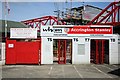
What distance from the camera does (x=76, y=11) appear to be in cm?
4456

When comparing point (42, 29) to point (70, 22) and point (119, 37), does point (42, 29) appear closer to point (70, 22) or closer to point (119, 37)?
point (119, 37)

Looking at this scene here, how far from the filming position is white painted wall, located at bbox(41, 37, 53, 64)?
73.5 ft

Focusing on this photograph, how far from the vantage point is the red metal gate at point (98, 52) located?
2314 centimetres

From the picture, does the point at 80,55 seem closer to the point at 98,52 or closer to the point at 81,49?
the point at 81,49

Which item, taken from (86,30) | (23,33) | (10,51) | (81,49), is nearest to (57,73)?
(81,49)

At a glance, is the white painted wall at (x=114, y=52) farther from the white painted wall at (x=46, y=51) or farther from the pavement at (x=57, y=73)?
the white painted wall at (x=46, y=51)

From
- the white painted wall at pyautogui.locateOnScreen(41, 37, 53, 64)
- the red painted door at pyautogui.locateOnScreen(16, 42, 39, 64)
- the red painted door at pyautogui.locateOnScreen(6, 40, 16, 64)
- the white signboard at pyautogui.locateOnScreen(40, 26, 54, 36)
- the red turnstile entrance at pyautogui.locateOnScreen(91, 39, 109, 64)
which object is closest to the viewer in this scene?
the red painted door at pyautogui.locateOnScreen(6, 40, 16, 64)

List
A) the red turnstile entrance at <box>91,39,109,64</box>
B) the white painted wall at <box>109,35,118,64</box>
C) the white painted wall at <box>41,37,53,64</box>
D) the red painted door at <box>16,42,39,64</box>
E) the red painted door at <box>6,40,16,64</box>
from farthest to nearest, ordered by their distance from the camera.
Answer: the red turnstile entrance at <box>91,39,109,64</box> < the white painted wall at <box>109,35,118,64</box> < the white painted wall at <box>41,37,53,64</box> < the red painted door at <box>16,42,39,64</box> < the red painted door at <box>6,40,16,64</box>

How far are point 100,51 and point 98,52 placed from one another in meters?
0.23

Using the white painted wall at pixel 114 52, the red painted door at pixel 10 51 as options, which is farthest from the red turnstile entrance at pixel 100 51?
the red painted door at pixel 10 51

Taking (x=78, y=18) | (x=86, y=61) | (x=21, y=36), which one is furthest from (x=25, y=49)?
(x=78, y=18)

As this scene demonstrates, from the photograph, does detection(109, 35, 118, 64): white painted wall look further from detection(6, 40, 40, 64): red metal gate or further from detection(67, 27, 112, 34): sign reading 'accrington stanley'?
detection(6, 40, 40, 64): red metal gate

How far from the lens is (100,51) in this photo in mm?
23594

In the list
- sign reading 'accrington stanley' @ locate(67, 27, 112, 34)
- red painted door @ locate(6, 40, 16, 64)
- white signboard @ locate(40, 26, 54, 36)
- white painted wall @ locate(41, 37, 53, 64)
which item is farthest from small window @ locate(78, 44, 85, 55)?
red painted door @ locate(6, 40, 16, 64)
